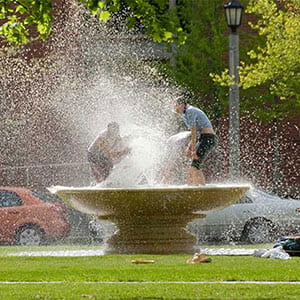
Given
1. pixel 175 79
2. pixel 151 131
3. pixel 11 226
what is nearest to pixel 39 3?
pixel 151 131

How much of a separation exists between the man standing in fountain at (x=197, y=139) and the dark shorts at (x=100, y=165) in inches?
47.9

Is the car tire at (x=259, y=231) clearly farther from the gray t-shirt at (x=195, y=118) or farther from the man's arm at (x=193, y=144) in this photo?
the gray t-shirt at (x=195, y=118)

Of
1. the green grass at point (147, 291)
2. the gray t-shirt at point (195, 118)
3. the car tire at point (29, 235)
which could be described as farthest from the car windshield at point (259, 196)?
the green grass at point (147, 291)

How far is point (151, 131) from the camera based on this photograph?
2114 cm

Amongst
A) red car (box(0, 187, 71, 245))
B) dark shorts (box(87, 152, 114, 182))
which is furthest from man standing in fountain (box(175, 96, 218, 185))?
red car (box(0, 187, 71, 245))

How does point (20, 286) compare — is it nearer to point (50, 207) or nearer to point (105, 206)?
point (105, 206)

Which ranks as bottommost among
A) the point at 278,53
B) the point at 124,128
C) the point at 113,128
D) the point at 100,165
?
the point at 100,165

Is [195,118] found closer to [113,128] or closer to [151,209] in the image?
[113,128]

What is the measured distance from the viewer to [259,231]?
80.9ft

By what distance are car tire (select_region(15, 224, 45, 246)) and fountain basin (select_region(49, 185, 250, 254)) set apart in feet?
22.9

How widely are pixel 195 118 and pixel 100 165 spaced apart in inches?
63.1

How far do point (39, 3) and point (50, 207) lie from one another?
12.2 meters

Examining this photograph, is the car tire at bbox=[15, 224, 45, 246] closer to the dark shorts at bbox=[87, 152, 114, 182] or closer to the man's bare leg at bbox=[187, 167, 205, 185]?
the dark shorts at bbox=[87, 152, 114, 182]

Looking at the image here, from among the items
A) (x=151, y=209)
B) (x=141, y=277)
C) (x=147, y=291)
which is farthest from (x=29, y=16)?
(x=147, y=291)
